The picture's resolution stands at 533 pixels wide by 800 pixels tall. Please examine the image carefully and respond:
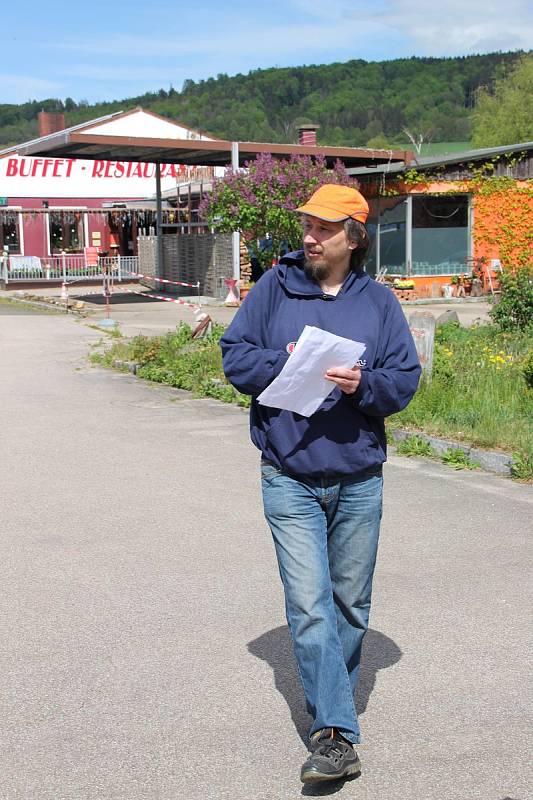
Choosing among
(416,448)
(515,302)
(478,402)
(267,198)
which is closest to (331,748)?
(416,448)

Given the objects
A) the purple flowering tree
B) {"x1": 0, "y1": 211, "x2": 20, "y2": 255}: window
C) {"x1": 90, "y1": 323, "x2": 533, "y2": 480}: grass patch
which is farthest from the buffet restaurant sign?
{"x1": 90, "y1": 323, "x2": 533, "y2": 480}: grass patch

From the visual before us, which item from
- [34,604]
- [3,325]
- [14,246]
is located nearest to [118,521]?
[34,604]

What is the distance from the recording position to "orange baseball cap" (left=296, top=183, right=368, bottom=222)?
12.1ft

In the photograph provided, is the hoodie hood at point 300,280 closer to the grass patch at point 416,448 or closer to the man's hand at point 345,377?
the man's hand at point 345,377

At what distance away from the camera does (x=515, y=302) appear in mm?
14375

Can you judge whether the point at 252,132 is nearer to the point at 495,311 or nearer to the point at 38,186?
the point at 38,186

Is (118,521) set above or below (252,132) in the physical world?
below

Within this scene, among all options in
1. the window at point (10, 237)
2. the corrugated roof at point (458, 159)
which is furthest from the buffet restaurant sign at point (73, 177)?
the corrugated roof at point (458, 159)

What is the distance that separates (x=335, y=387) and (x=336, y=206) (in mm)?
665

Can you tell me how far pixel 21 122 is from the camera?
109875 millimetres

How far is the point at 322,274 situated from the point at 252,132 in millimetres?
89651

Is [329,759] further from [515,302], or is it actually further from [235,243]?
[235,243]

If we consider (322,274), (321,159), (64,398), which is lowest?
(64,398)

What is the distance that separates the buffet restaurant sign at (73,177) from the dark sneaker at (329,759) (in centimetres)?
4159
